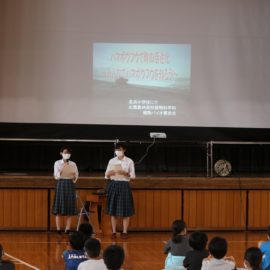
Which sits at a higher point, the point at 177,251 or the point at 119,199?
the point at 119,199

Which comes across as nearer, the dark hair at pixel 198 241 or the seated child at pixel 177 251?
the dark hair at pixel 198 241

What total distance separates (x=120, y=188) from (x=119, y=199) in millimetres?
172

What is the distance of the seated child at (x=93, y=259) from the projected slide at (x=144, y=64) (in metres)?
7.57

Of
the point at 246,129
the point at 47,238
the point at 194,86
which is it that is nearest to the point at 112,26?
the point at 194,86

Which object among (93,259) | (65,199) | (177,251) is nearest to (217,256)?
(93,259)

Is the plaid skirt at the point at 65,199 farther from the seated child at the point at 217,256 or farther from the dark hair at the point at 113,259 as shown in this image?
the dark hair at the point at 113,259

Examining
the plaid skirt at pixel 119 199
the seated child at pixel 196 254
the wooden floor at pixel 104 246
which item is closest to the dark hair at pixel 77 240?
the seated child at pixel 196 254

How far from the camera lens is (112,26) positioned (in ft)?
41.6

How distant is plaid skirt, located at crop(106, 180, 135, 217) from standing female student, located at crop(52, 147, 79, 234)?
1.80 feet

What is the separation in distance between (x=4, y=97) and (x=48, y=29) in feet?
4.74

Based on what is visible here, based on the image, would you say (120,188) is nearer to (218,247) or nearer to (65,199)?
(65,199)

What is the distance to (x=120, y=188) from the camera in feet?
35.9

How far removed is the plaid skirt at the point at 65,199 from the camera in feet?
35.8

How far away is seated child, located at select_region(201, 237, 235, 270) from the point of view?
5457mm
